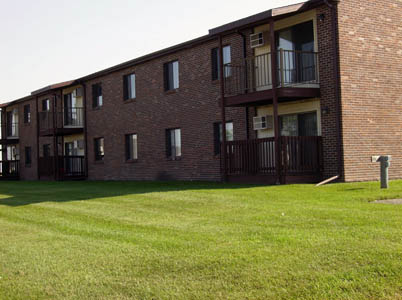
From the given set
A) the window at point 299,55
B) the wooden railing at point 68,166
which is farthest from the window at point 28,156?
the window at point 299,55

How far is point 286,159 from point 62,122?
706 inches

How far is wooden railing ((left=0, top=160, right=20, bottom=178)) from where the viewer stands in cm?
3784

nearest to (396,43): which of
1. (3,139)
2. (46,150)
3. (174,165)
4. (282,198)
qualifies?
(282,198)

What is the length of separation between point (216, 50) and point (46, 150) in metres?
17.3

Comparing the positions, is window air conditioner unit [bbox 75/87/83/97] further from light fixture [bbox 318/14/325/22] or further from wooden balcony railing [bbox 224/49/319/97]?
light fixture [bbox 318/14/325/22]

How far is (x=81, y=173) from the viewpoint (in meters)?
29.8

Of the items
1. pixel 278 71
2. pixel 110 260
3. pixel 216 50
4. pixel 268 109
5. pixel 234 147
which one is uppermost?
pixel 216 50

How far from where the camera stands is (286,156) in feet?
51.7

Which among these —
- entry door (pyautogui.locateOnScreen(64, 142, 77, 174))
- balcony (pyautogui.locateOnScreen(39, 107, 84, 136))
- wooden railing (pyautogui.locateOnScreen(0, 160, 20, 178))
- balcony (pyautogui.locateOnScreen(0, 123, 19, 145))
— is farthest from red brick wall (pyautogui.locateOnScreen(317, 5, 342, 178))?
wooden railing (pyautogui.locateOnScreen(0, 160, 20, 178))

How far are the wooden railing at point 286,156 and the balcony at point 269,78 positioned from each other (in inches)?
52.0

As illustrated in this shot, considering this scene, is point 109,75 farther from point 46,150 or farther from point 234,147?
point 234,147

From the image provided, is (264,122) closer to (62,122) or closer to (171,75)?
(171,75)

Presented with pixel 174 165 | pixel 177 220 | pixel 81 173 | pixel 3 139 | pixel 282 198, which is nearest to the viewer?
pixel 177 220

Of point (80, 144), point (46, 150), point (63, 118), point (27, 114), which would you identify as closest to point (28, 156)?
point (27, 114)
